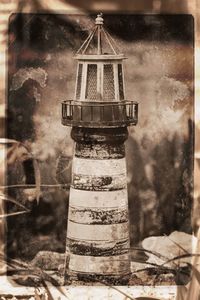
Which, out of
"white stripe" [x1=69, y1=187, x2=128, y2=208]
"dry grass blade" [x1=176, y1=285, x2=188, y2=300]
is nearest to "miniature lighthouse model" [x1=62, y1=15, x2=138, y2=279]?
"white stripe" [x1=69, y1=187, x2=128, y2=208]

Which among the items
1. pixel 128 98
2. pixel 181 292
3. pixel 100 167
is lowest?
pixel 181 292

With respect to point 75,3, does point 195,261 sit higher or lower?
lower

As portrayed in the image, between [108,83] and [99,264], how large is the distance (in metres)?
0.31

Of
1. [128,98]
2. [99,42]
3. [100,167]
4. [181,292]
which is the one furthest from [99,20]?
[181,292]

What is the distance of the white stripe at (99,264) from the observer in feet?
4.31

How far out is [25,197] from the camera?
133 centimetres

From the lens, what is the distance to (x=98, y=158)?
131cm

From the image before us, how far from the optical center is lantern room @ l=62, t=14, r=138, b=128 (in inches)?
51.1

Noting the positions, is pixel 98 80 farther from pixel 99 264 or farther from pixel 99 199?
pixel 99 264

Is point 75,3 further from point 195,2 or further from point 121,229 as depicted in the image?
point 121,229

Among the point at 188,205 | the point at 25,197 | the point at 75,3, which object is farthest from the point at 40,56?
the point at 188,205

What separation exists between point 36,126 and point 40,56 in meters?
0.12

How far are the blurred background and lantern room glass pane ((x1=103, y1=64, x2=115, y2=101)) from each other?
0.10 ft

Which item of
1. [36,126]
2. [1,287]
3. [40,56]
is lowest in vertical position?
[1,287]
